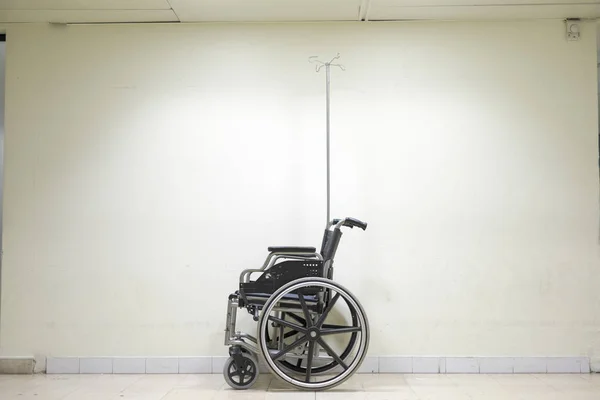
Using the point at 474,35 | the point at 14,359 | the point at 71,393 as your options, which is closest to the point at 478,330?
the point at 474,35

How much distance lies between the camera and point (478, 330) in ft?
10.6

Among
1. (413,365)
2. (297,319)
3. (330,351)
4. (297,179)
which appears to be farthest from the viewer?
(297,179)

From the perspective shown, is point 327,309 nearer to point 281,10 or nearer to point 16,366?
point 281,10

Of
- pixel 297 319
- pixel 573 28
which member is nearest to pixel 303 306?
pixel 297 319

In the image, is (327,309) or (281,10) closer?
(327,309)

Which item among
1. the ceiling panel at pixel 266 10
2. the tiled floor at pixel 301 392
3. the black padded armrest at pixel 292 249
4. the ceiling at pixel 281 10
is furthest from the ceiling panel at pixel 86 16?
the tiled floor at pixel 301 392

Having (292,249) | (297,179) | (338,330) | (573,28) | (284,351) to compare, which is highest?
(573,28)

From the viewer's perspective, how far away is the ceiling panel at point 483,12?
3.18 metres

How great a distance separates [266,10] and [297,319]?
1.87m

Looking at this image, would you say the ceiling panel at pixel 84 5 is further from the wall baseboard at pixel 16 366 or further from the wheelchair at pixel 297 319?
the wall baseboard at pixel 16 366

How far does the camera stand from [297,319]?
3.07 m

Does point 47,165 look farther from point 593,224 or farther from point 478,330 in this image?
point 593,224

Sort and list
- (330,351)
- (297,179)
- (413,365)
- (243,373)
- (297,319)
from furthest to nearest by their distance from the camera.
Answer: (297,179), (413,365), (297,319), (243,373), (330,351)

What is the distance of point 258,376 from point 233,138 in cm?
145
